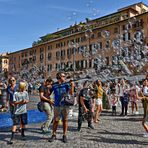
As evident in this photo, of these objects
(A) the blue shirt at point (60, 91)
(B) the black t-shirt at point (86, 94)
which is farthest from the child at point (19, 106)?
(B) the black t-shirt at point (86, 94)

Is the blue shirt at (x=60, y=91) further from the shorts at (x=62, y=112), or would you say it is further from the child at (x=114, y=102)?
the child at (x=114, y=102)

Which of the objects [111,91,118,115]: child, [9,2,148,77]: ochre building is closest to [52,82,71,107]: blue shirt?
[111,91,118,115]: child

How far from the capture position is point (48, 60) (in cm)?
7769

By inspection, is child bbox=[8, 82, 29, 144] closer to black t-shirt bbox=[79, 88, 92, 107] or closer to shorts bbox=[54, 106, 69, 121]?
shorts bbox=[54, 106, 69, 121]

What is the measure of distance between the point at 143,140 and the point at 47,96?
2816 millimetres

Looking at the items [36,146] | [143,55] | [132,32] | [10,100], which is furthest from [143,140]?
[132,32]

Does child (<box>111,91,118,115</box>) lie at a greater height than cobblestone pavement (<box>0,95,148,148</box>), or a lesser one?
greater

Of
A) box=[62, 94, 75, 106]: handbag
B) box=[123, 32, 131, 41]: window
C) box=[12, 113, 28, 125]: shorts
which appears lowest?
box=[12, 113, 28, 125]: shorts

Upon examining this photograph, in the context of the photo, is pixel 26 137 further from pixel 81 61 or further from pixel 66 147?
pixel 81 61

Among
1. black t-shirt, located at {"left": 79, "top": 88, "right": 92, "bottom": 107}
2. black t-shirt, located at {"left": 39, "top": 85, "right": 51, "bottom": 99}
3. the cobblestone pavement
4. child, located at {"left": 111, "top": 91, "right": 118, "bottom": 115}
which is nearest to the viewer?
the cobblestone pavement

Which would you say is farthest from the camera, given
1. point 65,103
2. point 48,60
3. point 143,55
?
point 48,60

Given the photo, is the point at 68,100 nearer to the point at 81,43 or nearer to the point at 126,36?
the point at 126,36

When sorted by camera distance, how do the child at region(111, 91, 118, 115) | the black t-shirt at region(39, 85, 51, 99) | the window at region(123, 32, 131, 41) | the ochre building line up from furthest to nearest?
the ochre building < the window at region(123, 32, 131, 41) < the child at region(111, 91, 118, 115) < the black t-shirt at region(39, 85, 51, 99)

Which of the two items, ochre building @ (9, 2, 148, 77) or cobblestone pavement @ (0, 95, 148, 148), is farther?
ochre building @ (9, 2, 148, 77)
